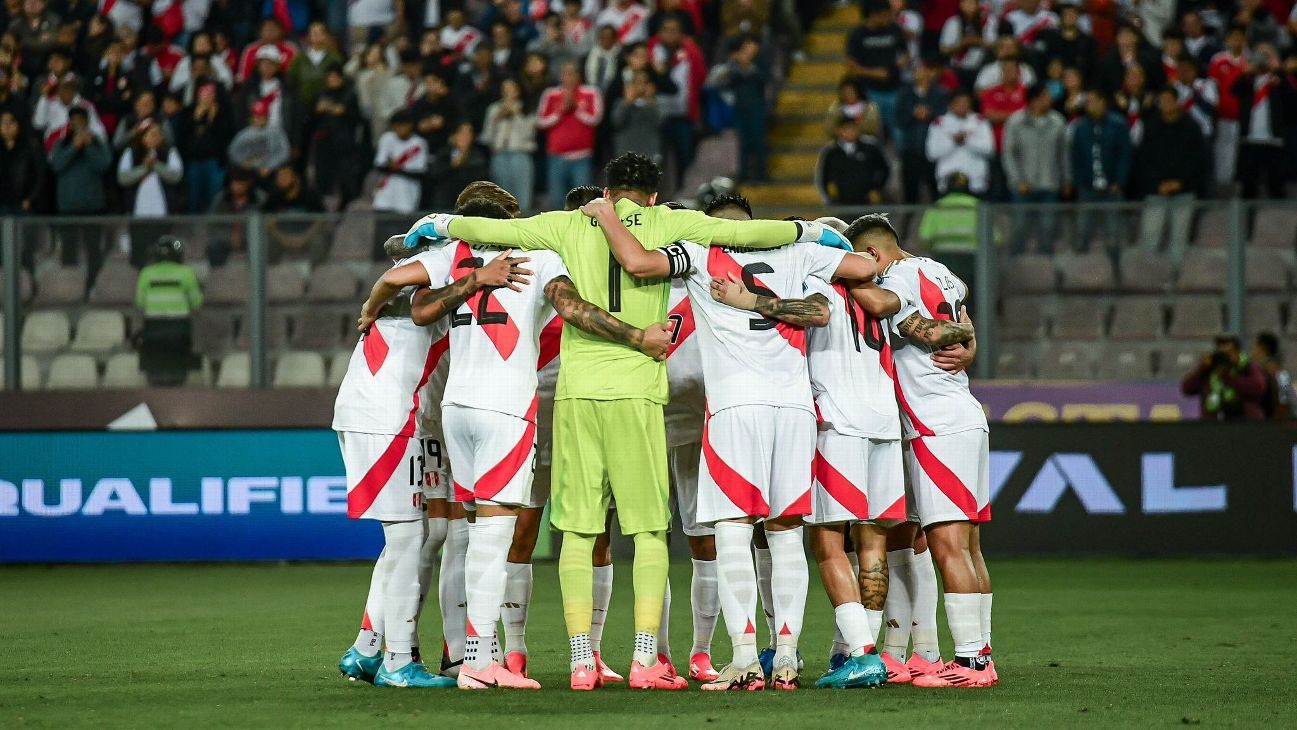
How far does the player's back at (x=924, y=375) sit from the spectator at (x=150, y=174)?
12.5 m

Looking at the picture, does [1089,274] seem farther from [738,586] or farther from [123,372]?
[738,586]

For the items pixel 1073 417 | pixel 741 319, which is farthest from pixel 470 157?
pixel 741 319

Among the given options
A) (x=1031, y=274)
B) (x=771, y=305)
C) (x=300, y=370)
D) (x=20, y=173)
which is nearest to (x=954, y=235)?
(x=1031, y=274)

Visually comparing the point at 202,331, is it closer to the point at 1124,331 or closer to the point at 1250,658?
the point at 1124,331

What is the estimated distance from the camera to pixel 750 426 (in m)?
8.10

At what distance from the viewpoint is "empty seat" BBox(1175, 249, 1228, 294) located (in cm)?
1636

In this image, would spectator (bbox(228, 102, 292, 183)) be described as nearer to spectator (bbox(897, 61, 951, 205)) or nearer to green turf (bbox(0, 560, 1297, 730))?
green turf (bbox(0, 560, 1297, 730))

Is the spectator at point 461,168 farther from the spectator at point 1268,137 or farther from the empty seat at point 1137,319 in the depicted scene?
the spectator at point 1268,137

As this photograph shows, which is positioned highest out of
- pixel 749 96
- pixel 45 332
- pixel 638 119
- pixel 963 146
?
pixel 749 96

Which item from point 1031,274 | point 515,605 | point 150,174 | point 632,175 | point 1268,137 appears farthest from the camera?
point 150,174

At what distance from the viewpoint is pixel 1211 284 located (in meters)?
16.4

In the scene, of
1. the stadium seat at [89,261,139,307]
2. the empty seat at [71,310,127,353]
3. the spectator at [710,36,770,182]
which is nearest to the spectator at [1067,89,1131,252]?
the spectator at [710,36,770,182]

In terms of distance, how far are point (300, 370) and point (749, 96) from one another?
636 centimetres

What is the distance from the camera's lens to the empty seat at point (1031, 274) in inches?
648
